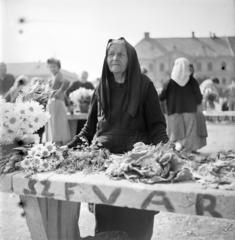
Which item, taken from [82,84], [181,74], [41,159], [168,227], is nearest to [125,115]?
[41,159]

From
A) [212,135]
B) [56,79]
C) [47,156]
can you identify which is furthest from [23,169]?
[212,135]

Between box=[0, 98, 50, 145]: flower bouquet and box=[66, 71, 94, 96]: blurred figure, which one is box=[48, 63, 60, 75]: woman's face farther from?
box=[0, 98, 50, 145]: flower bouquet

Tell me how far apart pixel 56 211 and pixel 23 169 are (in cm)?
36

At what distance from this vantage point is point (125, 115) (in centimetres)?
243

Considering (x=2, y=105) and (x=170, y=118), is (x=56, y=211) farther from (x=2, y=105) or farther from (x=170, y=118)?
(x=170, y=118)

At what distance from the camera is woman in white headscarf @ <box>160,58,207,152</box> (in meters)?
6.00

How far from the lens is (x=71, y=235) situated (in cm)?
235

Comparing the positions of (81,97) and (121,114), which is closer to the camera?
(121,114)

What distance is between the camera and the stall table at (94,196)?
1.51 meters

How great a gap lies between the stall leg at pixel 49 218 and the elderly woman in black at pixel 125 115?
12.3 inches

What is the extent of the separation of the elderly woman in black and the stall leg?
31cm

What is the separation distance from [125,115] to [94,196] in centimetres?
83

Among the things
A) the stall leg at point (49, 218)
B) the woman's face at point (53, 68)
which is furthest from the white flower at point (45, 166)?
the woman's face at point (53, 68)

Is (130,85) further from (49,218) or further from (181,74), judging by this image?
(181,74)
